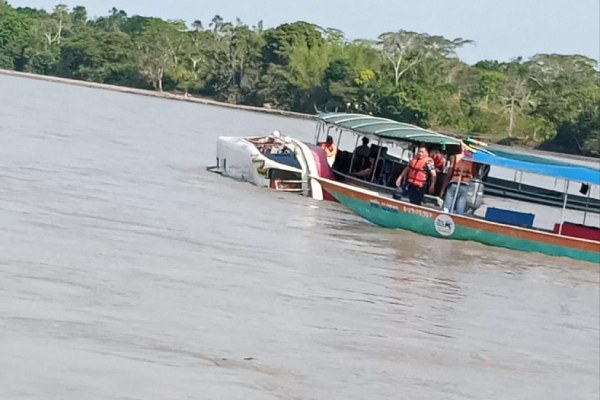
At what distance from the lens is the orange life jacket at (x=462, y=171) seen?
19781 millimetres

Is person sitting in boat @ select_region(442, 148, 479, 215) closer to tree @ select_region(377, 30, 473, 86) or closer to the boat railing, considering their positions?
the boat railing

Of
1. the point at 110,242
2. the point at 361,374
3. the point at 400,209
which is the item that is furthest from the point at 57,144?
the point at 361,374

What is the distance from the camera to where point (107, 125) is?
141ft

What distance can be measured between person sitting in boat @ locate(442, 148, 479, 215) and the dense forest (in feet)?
198

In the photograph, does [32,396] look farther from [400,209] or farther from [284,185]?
[284,185]

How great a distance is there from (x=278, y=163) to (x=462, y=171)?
19.5 feet

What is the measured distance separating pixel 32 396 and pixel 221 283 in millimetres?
5006

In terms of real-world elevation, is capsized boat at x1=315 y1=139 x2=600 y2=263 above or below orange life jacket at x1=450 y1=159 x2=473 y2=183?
below

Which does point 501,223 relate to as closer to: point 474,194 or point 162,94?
point 474,194

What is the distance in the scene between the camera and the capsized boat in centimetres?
1827

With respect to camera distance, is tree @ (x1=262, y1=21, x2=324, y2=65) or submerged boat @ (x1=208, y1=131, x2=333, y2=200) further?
tree @ (x1=262, y1=21, x2=324, y2=65)

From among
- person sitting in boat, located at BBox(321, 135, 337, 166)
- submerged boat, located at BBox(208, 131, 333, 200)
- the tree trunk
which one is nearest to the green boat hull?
submerged boat, located at BBox(208, 131, 333, 200)

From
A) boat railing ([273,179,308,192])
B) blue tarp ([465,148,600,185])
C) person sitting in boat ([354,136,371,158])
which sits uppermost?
blue tarp ([465,148,600,185])

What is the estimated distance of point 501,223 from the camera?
19312 millimetres
